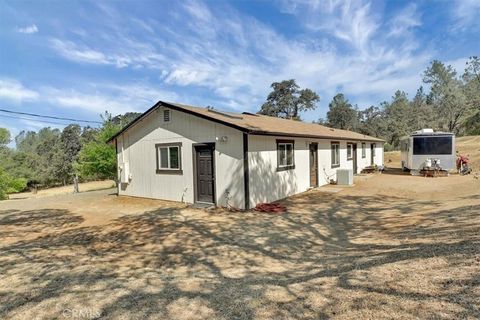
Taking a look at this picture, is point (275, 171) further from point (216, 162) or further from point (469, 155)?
point (469, 155)

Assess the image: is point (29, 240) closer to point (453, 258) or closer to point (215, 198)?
point (215, 198)

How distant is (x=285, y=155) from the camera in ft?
38.9

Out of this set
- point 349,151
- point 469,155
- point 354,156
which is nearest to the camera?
point 349,151

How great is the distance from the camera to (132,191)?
13.2 metres

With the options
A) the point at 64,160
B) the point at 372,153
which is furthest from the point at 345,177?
the point at 64,160

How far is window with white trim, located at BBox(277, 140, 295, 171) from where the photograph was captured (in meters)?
11.4

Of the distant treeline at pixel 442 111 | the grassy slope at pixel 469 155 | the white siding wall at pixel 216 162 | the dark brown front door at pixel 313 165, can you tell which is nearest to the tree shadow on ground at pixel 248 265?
the white siding wall at pixel 216 162

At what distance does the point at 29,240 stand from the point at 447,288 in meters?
8.35

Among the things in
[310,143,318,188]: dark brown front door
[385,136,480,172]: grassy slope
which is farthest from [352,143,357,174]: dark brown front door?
[385,136,480,172]: grassy slope

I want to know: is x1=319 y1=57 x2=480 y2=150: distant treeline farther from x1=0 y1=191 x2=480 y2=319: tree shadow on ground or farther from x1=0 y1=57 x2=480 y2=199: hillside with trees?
x1=0 y1=191 x2=480 y2=319: tree shadow on ground

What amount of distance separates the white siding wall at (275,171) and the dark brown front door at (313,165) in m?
0.35

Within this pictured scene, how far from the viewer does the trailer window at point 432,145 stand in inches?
684

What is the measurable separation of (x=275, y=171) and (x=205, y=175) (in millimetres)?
2679

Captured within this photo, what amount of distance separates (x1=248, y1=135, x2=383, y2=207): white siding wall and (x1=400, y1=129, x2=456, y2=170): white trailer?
19.7ft
